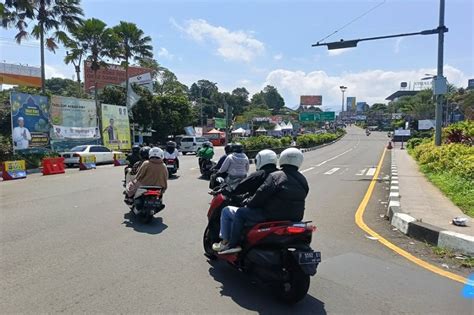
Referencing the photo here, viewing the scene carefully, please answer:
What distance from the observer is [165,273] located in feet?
16.8

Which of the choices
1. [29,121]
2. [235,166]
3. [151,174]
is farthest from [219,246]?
[29,121]

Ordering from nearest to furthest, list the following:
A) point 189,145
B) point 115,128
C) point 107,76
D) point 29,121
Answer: point 29,121, point 115,128, point 189,145, point 107,76

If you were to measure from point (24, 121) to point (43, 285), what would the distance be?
19669mm

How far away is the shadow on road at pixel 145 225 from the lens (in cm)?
752

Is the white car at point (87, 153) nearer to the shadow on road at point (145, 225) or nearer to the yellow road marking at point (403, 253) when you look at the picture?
the shadow on road at point (145, 225)

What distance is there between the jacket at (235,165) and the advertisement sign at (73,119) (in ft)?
58.0

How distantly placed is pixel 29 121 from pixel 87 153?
341 centimetres

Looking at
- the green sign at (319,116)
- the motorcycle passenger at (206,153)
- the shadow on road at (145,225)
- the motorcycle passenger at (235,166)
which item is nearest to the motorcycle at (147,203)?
the shadow on road at (145,225)

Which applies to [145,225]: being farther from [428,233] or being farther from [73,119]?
[73,119]

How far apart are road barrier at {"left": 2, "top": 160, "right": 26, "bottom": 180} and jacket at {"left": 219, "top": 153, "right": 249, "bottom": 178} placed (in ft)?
38.6

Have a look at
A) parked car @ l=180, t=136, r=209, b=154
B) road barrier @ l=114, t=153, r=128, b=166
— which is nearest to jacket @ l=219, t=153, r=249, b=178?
road barrier @ l=114, t=153, r=128, b=166

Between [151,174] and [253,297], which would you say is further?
[151,174]

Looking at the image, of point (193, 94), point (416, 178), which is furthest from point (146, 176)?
point (193, 94)

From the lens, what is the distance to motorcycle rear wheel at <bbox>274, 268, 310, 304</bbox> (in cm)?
420
